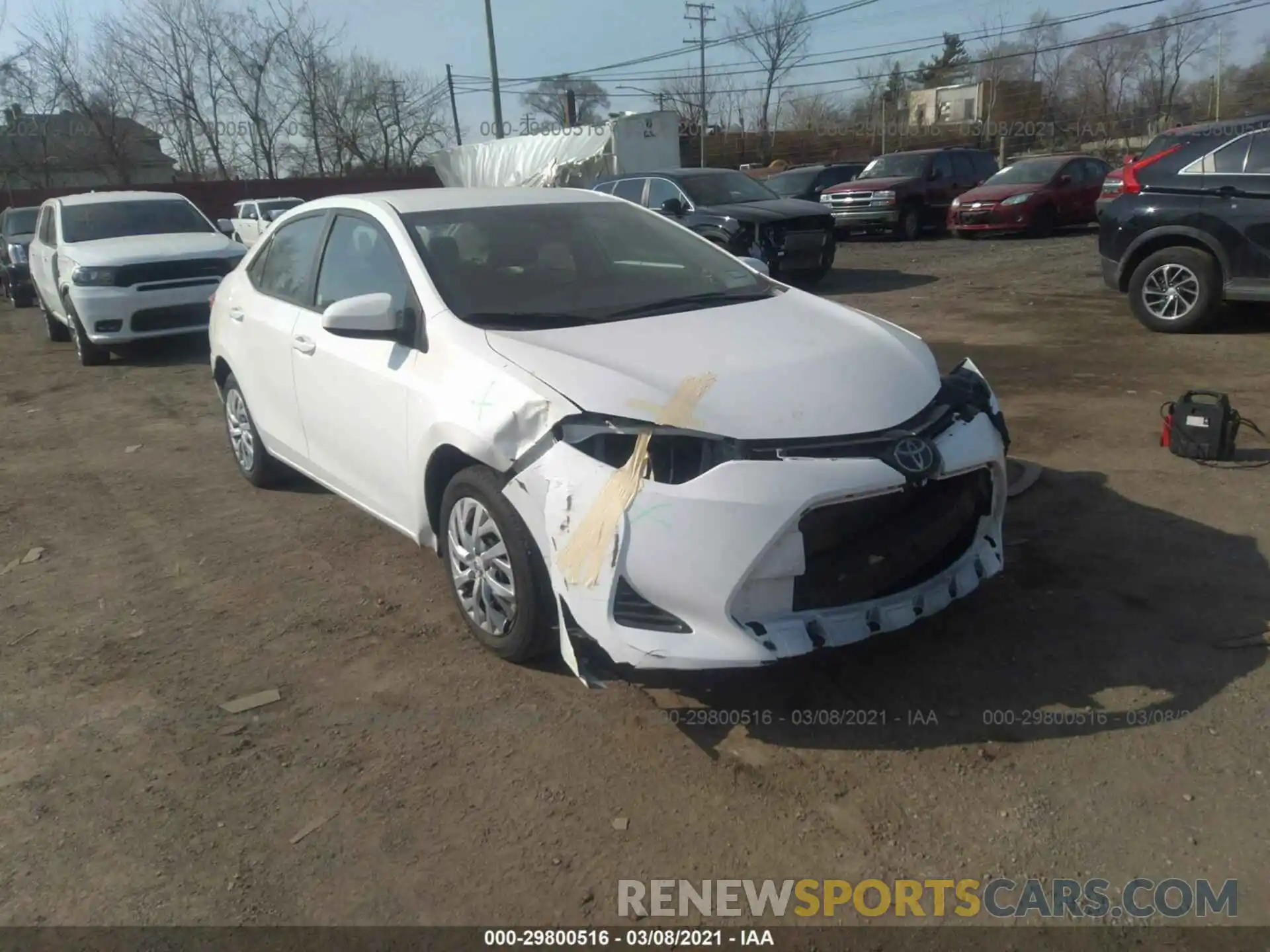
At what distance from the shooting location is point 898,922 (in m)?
2.55

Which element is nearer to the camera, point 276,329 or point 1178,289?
point 276,329

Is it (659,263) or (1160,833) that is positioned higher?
(659,263)

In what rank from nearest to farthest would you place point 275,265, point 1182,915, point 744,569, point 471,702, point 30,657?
point 1182,915, point 744,569, point 471,702, point 30,657, point 275,265

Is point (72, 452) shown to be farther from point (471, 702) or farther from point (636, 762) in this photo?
point (636, 762)

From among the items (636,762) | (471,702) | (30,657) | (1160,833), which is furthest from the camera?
(30,657)

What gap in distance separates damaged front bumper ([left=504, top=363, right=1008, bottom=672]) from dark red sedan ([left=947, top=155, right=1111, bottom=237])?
16708 mm

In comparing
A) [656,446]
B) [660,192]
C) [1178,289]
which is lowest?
[1178,289]

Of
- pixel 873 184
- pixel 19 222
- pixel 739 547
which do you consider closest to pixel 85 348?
pixel 19 222

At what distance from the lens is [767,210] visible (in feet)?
44.0

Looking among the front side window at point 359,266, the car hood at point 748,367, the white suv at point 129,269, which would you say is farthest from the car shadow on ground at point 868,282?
the car hood at point 748,367

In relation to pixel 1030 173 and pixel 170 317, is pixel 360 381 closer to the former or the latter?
pixel 170 317

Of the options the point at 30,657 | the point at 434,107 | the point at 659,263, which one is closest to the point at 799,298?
the point at 659,263

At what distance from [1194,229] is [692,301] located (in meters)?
6.24
